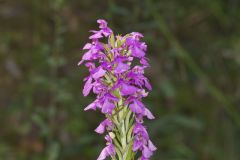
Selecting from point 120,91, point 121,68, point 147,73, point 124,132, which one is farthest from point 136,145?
point 147,73

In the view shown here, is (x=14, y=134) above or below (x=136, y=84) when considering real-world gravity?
above

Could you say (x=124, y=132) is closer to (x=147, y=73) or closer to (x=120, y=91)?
(x=120, y=91)

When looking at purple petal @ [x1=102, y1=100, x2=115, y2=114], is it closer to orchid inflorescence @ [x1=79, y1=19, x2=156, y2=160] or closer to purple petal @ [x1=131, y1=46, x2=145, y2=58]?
orchid inflorescence @ [x1=79, y1=19, x2=156, y2=160]

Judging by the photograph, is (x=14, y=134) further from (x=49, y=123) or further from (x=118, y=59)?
(x=118, y=59)

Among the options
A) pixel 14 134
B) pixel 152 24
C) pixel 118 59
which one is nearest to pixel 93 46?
pixel 118 59

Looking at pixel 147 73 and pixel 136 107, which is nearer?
pixel 136 107
